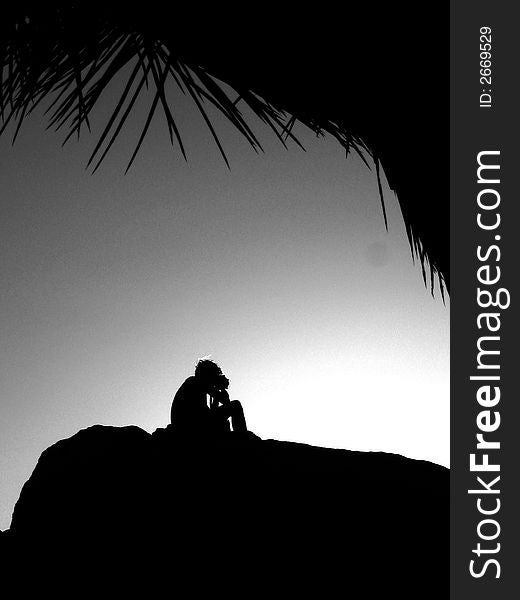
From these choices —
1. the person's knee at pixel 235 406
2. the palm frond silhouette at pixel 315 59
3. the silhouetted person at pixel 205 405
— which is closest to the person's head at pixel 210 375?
the silhouetted person at pixel 205 405

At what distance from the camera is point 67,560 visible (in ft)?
12.7

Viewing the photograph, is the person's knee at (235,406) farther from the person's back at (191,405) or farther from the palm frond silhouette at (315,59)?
the palm frond silhouette at (315,59)

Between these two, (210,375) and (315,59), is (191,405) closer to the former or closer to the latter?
(210,375)

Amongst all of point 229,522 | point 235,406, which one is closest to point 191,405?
point 235,406

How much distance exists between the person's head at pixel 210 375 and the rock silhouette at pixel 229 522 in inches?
20.3

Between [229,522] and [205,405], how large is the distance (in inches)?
41.9

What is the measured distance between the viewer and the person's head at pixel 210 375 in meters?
4.49

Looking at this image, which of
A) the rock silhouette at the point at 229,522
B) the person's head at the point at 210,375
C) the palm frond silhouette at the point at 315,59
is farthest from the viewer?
the person's head at the point at 210,375

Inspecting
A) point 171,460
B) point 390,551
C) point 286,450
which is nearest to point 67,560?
point 171,460

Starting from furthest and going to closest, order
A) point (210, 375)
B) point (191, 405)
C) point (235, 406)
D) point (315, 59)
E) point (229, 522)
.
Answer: point (235, 406) → point (210, 375) → point (191, 405) → point (229, 522) → point (315, 59)

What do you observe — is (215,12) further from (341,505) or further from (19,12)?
(341,505)

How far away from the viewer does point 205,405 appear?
4473mm

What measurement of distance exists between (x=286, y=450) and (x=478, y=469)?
3696 mm

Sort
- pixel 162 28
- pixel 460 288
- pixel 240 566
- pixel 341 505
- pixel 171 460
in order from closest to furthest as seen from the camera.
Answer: pixel 162 28 < pixel 460 288 < pixel 240 566 < pixel 341 505 < pixel 171 460
